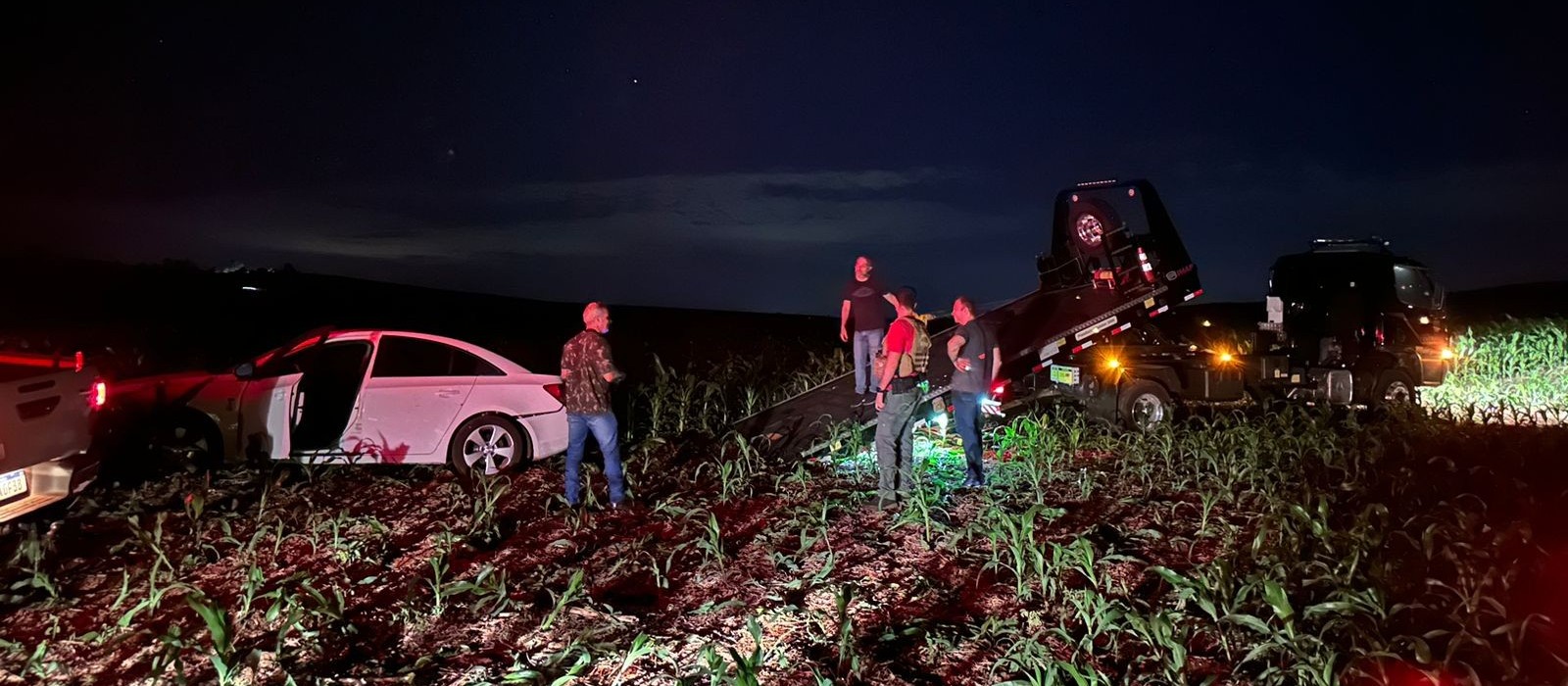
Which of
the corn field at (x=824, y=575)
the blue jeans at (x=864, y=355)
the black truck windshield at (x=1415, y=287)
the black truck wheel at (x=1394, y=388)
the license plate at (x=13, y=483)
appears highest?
the black truck windshield at (x=1415, y=287)

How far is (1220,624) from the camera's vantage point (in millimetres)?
4551

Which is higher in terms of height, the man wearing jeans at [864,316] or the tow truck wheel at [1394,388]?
the man wearing jeans at [864,316]

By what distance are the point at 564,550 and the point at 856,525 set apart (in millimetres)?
2015

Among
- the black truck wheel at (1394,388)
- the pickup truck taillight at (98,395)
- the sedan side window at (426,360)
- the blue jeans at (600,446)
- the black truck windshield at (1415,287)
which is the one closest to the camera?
the pickup truck taillight at (98,395)

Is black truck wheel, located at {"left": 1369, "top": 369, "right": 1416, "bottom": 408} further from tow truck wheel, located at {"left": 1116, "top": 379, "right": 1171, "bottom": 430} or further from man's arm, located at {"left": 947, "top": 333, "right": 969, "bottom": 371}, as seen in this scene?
man's arm, located at {"left": 947, "top": 333, "right": 969, "bottom": 371}

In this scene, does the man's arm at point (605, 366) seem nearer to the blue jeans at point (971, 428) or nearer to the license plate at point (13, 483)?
the blue jeans at point (971, 428)

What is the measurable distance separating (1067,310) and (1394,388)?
5.01 metres

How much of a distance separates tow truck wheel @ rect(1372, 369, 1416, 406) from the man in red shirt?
7883 mm

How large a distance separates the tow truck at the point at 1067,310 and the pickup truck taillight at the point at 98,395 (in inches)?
201

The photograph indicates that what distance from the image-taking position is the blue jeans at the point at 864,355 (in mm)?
8992

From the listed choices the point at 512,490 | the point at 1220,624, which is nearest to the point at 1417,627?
the point at 1220,624

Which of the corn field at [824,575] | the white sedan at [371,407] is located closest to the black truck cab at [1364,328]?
the corn field at [824,575]

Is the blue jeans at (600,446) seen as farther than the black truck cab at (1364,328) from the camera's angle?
No

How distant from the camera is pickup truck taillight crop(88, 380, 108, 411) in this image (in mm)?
5864
